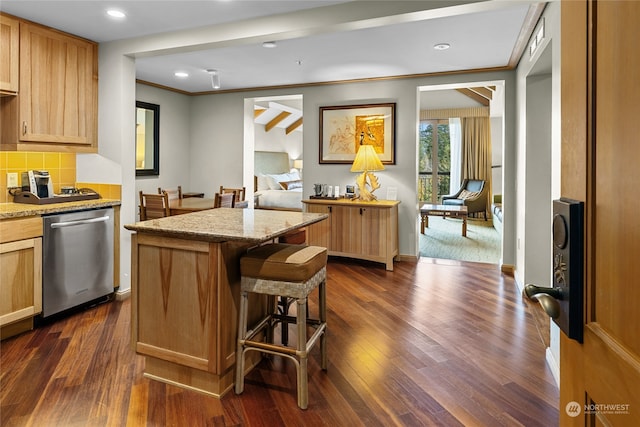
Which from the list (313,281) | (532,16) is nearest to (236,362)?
(313,281)

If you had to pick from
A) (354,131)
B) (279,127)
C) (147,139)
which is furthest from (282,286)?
(279,127)

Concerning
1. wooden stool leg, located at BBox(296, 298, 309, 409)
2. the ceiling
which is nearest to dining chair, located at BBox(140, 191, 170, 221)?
the ceiling

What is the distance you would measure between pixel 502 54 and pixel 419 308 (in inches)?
108

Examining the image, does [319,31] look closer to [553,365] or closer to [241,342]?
[241,342]

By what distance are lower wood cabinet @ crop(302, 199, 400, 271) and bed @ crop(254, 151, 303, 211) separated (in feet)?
6.75

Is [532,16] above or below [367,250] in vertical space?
above

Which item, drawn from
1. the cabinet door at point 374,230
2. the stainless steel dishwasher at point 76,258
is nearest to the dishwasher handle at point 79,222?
the stainless steel dishwasher at point 76,258

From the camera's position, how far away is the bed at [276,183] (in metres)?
7.43

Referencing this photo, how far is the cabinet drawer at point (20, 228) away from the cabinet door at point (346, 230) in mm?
3102

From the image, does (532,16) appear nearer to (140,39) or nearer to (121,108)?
(140,39)

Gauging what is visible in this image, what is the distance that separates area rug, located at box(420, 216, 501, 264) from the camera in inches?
225

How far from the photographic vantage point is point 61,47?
3.36 metres

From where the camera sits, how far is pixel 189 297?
2.13 metres

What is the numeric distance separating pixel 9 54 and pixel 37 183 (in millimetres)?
983
